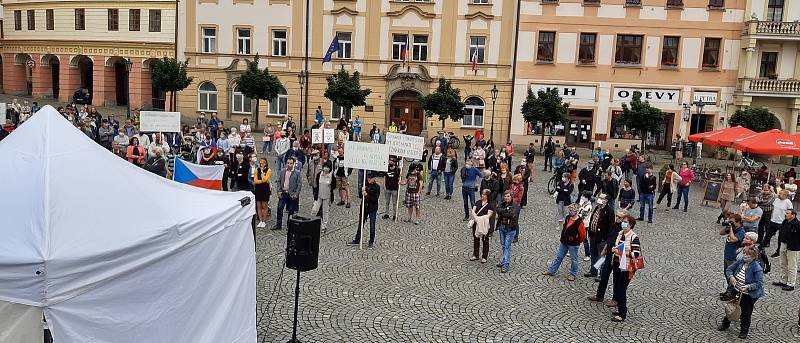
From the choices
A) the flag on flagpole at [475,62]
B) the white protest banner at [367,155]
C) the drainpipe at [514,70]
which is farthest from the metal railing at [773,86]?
the white protest banner at [367,155]

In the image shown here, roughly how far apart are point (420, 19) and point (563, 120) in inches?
404

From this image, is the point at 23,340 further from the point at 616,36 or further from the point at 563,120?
the point at 616,36

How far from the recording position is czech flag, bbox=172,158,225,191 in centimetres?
1362

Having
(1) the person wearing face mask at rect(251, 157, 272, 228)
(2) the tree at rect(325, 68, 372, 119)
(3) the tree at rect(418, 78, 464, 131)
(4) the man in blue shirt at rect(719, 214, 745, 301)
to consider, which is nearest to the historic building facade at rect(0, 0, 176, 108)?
(2) the tree at rect(325, 68, 372, 119)

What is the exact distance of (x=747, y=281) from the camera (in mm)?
9000

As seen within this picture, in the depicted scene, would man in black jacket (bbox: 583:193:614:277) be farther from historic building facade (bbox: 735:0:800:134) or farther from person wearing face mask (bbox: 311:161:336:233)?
historic building facade (bbox: 735:0:800:134)

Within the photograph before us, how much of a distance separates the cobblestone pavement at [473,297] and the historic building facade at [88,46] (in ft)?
101

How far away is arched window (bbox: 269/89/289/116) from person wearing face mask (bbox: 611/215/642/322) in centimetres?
3088

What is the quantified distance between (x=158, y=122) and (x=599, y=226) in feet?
50.0

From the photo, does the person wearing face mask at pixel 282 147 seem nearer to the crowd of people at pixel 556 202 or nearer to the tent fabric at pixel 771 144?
the crowd of people at pixel 556 202

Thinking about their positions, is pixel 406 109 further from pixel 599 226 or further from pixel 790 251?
pixel 790 251

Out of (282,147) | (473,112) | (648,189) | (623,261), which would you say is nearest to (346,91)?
(473,112)

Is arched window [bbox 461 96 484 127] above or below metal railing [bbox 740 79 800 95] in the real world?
below

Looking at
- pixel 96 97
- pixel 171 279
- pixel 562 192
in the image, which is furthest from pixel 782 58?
pixel 96 97
